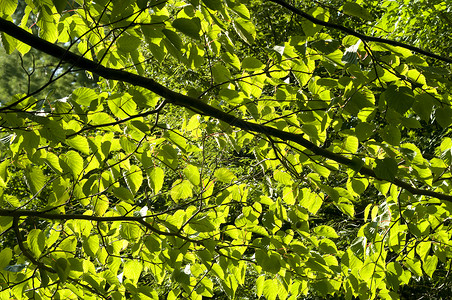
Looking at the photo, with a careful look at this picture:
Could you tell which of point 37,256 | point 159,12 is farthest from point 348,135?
point 37,256

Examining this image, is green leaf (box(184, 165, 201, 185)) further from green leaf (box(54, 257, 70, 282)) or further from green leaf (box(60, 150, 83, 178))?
green leaf (box(54, 257, 70, 282))

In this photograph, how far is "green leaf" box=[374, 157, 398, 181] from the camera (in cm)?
140

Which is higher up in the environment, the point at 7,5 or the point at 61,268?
the point at 7,5

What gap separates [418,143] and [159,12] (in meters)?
4.71

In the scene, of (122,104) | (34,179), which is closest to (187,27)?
(122,104)

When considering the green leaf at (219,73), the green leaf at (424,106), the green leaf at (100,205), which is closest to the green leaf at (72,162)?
the green leaf at (100,205)

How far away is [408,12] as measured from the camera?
14.7 ft

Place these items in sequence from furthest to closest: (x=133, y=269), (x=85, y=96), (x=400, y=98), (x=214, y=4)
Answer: (x=133, y=269) → (x=85, y=96) → (x=400, y=98) → (x=214, y=4)

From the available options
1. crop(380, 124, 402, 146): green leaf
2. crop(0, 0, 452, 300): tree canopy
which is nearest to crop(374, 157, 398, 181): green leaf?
crop(0, 0, 452, 300): tree canopy

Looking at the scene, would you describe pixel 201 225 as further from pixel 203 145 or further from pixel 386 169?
pixel 386 169

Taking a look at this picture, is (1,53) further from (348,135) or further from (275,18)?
(348,135)

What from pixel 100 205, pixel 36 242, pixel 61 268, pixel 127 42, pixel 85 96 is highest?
pixel 127 42

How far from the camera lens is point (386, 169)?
1.40 metres

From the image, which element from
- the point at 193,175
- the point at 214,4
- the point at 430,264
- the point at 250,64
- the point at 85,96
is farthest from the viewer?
the point at 430,264
